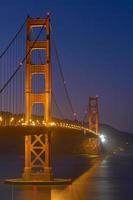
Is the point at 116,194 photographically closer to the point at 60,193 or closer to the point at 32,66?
the point at 60,193

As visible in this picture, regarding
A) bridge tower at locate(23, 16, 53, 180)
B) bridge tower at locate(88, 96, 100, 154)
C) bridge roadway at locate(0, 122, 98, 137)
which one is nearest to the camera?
bridge roadway at locate(0, 122, 98, 137)

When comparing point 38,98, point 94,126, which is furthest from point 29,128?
point 94,126

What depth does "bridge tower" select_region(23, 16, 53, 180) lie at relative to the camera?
1882 inches

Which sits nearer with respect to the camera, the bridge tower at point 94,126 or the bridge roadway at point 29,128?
the bridge roadway at point 29,128

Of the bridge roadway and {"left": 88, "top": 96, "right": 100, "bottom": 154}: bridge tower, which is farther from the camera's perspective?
{"left": 88, "top": 96, "right": 100, "bottom": 154}: bridge tower

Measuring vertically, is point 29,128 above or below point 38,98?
below

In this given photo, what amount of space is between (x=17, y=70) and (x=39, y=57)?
2255 mm

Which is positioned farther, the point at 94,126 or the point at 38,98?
the point at 94,126

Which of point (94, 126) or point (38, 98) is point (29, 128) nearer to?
point (38, 98)

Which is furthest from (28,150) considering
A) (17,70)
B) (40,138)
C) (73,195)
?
(73,195)

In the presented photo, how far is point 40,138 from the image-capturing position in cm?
4897

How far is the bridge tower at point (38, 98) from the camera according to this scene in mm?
47812

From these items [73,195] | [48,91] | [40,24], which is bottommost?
[73,195]

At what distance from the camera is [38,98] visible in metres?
47.9
